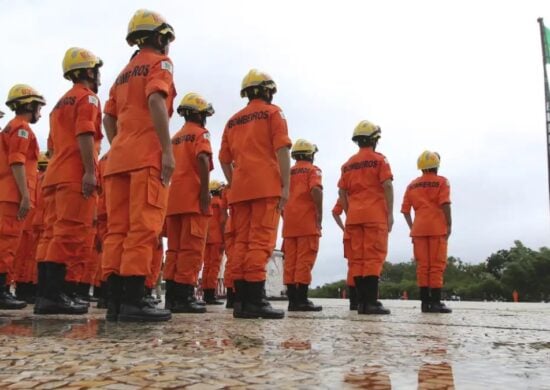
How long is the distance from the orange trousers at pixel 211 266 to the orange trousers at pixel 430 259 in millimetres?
3460

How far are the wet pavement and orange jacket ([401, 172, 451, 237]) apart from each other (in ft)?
14.3

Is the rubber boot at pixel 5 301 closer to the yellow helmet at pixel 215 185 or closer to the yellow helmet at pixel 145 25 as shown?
the yellow helmet at pixel 145 25

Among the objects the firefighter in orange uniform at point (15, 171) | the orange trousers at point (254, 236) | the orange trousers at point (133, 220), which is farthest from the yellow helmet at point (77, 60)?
the orange trousers at point (254, 236)

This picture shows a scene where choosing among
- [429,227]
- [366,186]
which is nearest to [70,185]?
[366,186]

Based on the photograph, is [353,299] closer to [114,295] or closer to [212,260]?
[212,260]

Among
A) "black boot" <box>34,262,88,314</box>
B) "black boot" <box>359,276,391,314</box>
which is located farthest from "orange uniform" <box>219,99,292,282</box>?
"black boot" <box>359,276,391,314</box>

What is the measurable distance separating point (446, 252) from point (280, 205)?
3.51 metres

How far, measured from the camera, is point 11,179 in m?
5.98

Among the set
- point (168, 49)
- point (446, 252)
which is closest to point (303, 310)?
point (446, 252)

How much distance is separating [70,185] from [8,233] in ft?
5.66

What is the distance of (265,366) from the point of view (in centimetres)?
184

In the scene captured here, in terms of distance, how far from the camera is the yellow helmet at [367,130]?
7.00 meters

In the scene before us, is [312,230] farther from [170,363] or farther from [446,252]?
[170,363]

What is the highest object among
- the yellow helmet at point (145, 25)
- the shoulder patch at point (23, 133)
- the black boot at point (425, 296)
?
the yellow helmet at point (145, 25)
